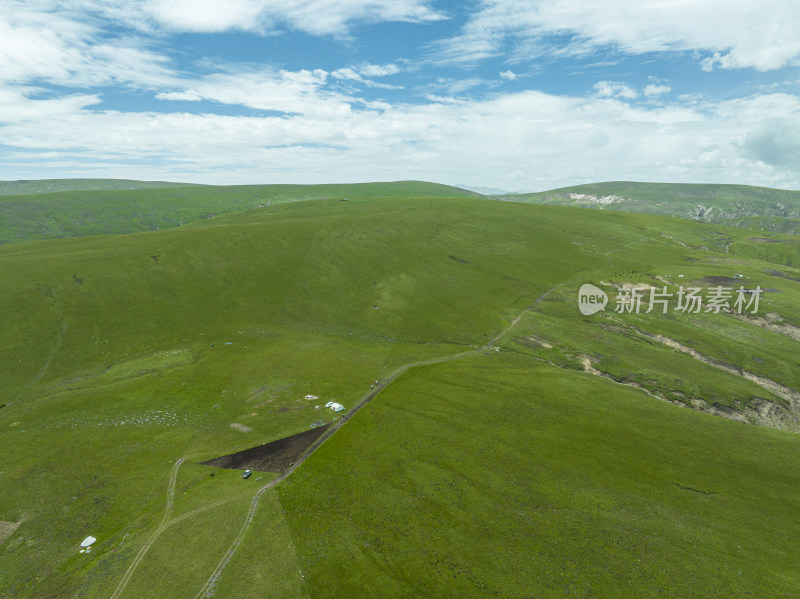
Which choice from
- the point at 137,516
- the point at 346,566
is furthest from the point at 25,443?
the point at 346,566

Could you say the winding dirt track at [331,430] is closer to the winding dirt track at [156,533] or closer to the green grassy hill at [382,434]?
the green grassy hill at [382,434]

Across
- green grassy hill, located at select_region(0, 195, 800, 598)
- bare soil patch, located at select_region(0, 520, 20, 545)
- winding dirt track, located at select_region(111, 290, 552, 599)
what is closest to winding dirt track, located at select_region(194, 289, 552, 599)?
winding dirt track, located at select_region(111, 290, 552, 599)

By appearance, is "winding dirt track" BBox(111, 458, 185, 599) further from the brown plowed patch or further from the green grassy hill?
the brown plowed patch

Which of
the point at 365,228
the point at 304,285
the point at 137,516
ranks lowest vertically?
the point at 137,516

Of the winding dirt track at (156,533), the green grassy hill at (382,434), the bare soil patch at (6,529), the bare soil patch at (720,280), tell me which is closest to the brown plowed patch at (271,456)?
the green grassy hill at (382,434)

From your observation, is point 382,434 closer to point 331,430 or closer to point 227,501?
point 331,430

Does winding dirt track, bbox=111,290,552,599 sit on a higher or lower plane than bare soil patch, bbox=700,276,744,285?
lower

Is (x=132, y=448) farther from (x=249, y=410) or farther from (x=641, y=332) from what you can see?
(x=641, y=332)
